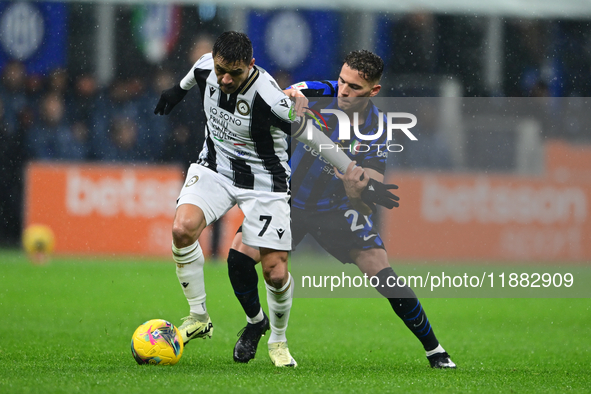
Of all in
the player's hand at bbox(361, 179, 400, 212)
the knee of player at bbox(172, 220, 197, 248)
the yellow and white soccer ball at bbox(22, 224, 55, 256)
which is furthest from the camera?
the yellow and white soccer ball at bbox(22, 224, 55, 256)

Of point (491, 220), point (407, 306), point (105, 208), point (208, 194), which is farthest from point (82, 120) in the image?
point (407, 306)

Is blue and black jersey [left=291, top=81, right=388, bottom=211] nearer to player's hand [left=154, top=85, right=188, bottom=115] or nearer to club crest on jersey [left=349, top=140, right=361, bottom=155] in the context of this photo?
club crest on jersey [left=349, top=140, right=361, bottom=155]

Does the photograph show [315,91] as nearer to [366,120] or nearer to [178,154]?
[366,120]

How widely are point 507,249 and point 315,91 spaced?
628 centimetres

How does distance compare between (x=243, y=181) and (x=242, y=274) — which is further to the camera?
(x=242, y=274)

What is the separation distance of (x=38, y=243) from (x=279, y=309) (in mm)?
5776

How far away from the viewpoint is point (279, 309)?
15.3 feet

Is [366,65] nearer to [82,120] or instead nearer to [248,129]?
[248,129]

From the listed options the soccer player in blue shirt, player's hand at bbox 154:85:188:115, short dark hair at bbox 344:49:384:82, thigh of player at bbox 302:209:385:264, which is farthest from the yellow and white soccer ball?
short dark hair at bbox 344:49:384:82

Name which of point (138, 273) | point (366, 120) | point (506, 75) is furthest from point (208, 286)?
point (506, 75)

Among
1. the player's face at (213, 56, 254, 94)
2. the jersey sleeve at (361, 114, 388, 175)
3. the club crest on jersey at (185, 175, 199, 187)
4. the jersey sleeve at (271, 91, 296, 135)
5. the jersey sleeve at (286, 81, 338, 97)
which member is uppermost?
the player's face at (213, 56, 254, 94)

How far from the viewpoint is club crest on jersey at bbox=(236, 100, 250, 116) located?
4461 millimetres

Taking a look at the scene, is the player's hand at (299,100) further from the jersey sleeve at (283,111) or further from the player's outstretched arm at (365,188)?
the player's outstretched arm at (365,188)

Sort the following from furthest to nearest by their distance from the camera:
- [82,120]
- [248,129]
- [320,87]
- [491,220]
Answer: [82,120]
[491,220]
[320,87]
[248,129]
